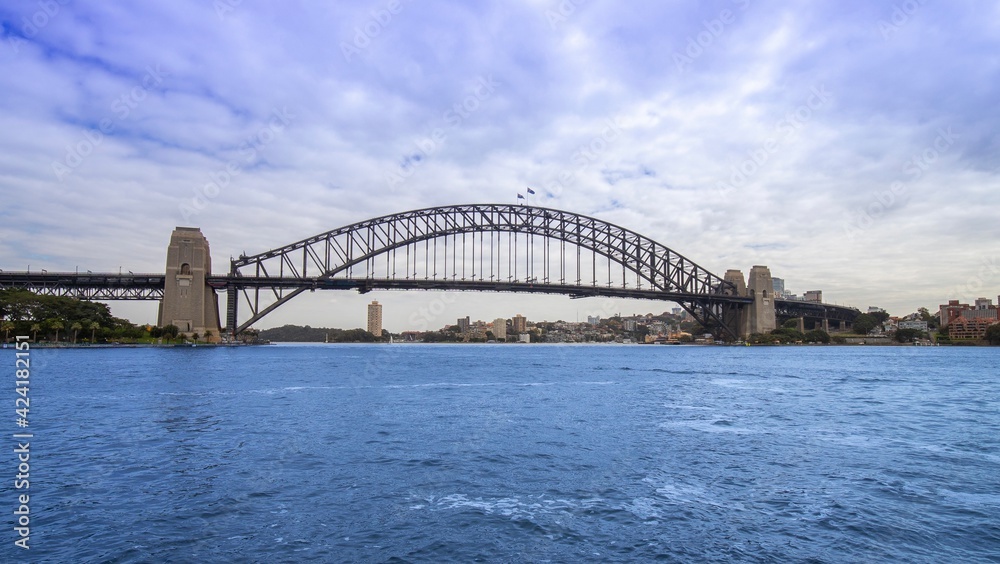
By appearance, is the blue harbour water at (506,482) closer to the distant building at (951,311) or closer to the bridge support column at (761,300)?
the bridge support column at (761,300)

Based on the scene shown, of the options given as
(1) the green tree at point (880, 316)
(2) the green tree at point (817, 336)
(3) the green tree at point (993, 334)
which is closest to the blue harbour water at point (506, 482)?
(2) the green tree at point (817, 336)

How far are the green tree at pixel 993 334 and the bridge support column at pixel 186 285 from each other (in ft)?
439

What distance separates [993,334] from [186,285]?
137m

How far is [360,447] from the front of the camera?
14.2 m

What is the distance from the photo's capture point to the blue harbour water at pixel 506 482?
26.3 feet

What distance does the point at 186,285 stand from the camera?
80.6m

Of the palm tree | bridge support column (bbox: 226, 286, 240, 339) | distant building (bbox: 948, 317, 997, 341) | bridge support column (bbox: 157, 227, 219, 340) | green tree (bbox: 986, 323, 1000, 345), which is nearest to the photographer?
the palm tree

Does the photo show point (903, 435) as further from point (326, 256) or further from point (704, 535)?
point (326, 256)

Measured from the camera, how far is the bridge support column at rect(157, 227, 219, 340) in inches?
3157

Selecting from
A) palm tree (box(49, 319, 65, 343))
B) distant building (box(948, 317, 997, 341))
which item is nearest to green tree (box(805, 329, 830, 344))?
distant building (box(948, 317, 997, 341))

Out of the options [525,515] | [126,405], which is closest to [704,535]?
[525,515]

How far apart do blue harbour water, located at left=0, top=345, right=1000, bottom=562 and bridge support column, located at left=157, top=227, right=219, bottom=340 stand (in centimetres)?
6322

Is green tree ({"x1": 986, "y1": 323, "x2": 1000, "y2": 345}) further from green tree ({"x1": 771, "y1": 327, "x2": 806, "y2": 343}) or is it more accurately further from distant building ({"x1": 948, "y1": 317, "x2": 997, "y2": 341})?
green tree ({"x1": 771, "y1": 327, "x2": 806, "y2": 343})

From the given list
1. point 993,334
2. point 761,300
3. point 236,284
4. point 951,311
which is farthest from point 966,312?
point 236,284
